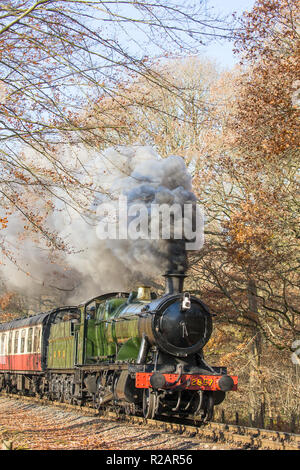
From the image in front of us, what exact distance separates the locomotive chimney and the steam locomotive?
24mm

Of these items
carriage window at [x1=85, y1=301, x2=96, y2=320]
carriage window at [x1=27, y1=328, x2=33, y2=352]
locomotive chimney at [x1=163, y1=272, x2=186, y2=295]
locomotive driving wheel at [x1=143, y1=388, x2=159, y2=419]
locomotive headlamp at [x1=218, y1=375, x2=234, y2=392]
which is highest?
locomotive chimney at [x1=163, y1=272, x2=186, y2=295]

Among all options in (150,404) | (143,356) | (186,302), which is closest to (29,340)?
(143,356)

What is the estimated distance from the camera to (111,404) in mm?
14930

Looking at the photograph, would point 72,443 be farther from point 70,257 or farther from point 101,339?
point 70,257

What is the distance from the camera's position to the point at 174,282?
13391 millimetres

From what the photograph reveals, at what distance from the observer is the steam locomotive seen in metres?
12.4

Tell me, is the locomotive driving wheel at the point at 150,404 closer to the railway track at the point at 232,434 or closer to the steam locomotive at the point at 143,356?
the steam locomotive at the point at 143,356

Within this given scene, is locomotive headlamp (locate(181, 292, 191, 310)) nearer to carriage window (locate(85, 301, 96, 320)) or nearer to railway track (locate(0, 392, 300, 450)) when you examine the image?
railway track (locate(0, 392, 300, 450))

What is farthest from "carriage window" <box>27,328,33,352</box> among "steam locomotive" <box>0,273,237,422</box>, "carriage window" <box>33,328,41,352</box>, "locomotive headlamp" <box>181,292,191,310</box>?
"locomotive headlamp" <box>181,292,191,310</box>

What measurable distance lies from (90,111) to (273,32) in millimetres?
6085

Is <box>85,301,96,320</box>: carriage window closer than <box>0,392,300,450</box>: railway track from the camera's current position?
No

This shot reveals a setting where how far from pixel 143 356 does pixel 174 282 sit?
191 centimetres

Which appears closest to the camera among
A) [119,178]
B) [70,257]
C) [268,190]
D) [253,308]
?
[268,190]

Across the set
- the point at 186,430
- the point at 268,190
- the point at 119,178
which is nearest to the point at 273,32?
the point at 268,190
